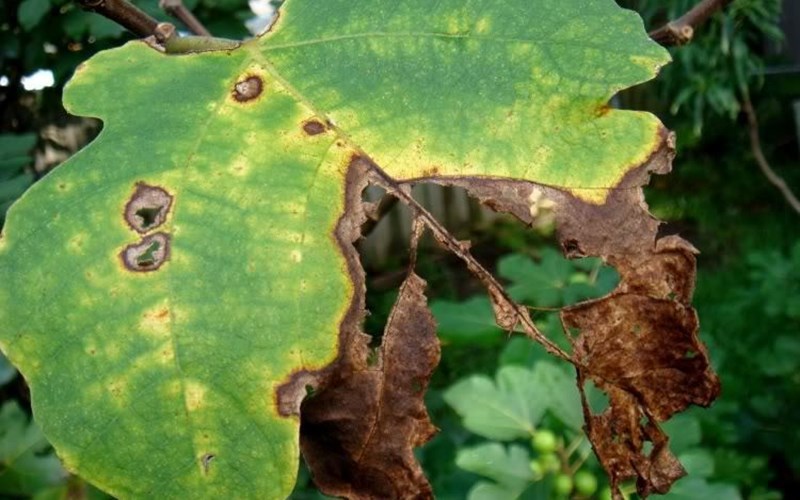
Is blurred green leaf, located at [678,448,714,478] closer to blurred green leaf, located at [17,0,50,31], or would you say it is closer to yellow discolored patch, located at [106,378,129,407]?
yellow discolored patch, located at [106,378,129,407]

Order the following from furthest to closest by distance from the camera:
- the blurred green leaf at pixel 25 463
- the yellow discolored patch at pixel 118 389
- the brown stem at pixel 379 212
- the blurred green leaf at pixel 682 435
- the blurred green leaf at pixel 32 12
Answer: the blurred green leaf at pixel 32 12
the blurred green leaf at pixel 682 435
the blurred green leaf at pixel 25 463
the brown stem at pixel 379 212
the yellow discolored patch at pixel 118 389

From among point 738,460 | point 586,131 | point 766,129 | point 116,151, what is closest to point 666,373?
point 586,131

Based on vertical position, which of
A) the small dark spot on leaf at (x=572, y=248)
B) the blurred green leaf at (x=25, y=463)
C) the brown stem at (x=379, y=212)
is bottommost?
the blurred green leaf at (x=25, y=463)

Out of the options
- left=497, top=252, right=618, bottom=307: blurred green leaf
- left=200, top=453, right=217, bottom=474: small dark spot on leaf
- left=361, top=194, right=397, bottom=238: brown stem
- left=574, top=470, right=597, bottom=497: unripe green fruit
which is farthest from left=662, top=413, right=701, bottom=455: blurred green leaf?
left=200, top=453, right=217, bottom=474: small dark spot on leaf

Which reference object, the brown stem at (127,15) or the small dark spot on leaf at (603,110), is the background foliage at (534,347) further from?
the brown stem at (127,15)

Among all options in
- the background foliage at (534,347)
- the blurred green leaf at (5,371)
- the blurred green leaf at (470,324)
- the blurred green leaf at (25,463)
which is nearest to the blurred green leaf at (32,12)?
the background foliage at (534,347)

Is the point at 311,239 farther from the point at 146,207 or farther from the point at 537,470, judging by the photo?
the point at 537,470

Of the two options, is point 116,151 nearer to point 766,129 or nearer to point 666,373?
point 666,373
